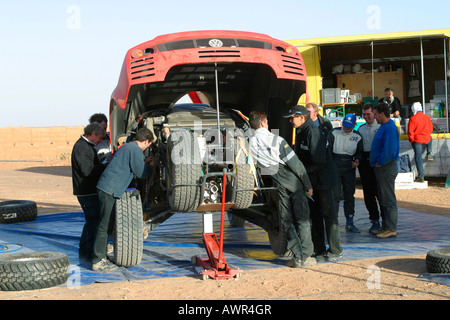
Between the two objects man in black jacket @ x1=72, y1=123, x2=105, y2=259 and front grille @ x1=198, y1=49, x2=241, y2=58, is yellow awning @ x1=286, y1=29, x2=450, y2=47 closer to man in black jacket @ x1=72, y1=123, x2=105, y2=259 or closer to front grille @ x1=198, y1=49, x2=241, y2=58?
man in black jacket @ x1=72, y1=123, x2=105, y2=259

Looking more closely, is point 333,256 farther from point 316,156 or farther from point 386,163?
A: point 386,163

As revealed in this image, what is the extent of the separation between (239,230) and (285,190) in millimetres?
2684

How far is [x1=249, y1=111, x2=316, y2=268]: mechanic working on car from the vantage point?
6.52 m

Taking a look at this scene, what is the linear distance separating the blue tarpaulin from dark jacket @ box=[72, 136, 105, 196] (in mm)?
880

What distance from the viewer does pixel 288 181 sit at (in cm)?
657

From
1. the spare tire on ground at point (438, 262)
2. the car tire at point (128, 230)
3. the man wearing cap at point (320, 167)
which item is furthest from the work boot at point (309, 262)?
the car tire at point (128, 230)

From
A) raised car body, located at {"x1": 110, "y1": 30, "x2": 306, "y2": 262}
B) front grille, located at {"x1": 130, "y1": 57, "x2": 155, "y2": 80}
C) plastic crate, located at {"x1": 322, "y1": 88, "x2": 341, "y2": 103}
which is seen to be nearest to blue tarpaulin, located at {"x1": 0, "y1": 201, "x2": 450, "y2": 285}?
raised car body, located at {"x1": 110, "y1": 30, "x2": 306, "y2": 262}

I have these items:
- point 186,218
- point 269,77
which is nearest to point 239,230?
point 186,218

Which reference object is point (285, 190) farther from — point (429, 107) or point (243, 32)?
point (429, 107)

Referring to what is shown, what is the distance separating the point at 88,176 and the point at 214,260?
195 cm

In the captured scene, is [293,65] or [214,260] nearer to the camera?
[214,260]

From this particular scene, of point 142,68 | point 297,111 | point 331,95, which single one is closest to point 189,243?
point 297,111

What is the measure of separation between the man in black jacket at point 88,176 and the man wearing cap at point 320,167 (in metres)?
2.36
